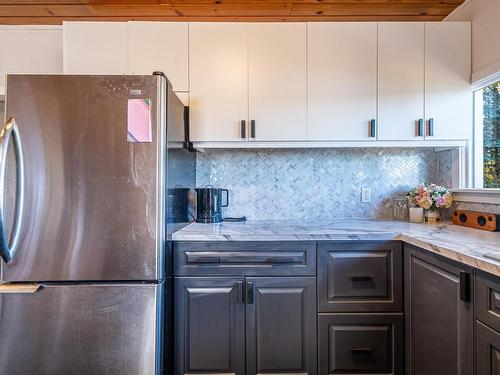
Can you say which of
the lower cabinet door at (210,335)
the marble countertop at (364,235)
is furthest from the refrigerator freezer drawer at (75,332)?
the marble countertop at (364,235)

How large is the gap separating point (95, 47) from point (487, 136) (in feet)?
8.33

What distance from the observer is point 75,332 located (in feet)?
4.69

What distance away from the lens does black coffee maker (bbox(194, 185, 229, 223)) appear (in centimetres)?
203

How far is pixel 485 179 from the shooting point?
1.95m

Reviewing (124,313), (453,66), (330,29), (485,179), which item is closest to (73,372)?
(124,313)

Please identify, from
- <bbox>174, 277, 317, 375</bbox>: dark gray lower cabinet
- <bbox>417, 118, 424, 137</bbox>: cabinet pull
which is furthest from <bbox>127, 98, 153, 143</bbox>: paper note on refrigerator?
<bbox>417, 118, 424, 137</bbox>: cabinet pull

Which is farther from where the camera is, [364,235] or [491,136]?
[491,136]

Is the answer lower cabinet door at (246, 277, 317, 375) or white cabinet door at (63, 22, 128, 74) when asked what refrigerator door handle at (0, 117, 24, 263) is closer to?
white cabinet door at (63, 22, 128, 74)

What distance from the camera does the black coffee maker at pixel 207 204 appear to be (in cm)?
203

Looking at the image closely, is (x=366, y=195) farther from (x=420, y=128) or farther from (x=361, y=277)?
(x=361, y=277)

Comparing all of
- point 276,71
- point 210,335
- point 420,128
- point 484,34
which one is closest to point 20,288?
point 210,335

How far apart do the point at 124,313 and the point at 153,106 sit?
38.9 inches

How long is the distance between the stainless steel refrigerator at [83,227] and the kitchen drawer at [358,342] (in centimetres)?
87

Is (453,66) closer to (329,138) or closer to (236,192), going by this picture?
(329,138)
